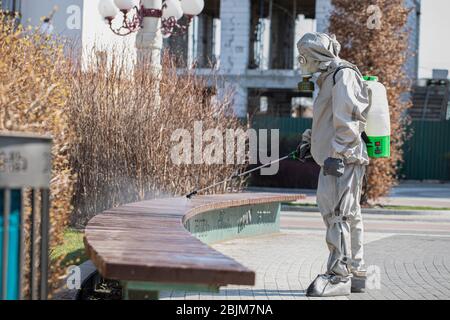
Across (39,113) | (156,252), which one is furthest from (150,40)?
(156,252)

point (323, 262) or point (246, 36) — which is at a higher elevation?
point (246, 36)

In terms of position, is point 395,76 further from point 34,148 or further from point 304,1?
point 304,1

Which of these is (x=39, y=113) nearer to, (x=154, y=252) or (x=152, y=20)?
(x=154, y=252)

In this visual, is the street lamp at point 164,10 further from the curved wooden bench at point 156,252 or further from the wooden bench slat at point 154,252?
the wooden bench slat at point 154,252

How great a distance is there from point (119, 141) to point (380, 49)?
9.48 m

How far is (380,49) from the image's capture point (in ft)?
65.7

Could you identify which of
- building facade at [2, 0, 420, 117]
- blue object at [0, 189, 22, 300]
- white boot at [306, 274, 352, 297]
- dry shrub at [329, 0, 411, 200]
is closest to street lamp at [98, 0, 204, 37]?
dry shrub at [329, 0, 411, 200]

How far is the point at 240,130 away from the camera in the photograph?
13.8 metres

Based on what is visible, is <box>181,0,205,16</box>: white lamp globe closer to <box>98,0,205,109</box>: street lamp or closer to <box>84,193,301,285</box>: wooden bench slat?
<box>98,0,205,109</box>: street lamp

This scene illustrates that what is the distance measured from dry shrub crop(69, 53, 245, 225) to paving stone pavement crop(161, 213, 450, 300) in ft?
4.54

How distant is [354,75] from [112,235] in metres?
2.62

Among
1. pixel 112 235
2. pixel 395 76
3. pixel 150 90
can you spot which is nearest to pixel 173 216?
pixel 112 235

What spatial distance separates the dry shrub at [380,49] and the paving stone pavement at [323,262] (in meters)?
4.47
